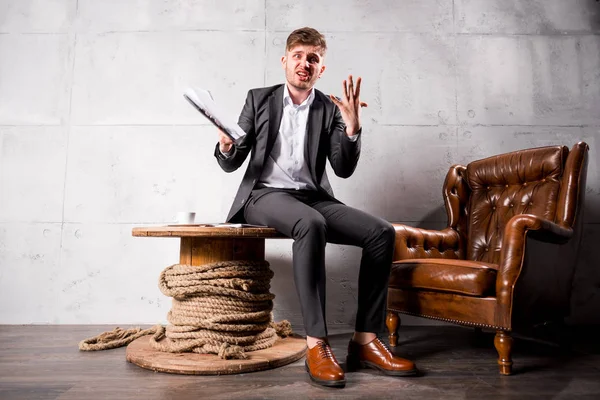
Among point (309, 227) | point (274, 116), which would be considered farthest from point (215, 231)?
point (274, 116)

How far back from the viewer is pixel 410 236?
2248 mm

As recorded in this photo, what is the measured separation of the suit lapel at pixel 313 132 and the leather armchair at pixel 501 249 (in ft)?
2.09

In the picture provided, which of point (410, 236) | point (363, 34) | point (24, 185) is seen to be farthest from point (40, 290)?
point (363, 34)

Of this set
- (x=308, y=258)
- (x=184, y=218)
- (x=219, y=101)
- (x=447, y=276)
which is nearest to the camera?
(x=308, y=258)

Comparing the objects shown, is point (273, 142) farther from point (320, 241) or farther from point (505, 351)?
point (505, 351)

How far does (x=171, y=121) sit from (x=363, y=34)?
1.41 metres

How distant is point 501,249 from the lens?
1.68 m

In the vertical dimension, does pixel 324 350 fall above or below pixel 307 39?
below

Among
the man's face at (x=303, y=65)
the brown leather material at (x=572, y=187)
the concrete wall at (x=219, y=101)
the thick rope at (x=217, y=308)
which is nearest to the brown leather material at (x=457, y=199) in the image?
the concrete wall at (x=219, y=101)

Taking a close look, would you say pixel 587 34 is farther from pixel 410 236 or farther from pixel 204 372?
pixel 204 372

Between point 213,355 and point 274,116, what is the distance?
1.09 metres

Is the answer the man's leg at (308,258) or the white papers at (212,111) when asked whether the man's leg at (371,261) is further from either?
the white papers at (212,111)

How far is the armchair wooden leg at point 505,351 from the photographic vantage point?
1619 millimetres

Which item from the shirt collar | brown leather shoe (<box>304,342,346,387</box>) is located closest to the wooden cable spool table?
brown leather shoe (<box>304,342,346,387</box>)
